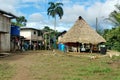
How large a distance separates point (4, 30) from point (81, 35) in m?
11.8

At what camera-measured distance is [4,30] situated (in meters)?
37.8

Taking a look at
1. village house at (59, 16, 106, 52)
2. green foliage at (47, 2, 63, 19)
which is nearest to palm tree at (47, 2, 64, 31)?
green foliage at (47, 2, 63, 19)

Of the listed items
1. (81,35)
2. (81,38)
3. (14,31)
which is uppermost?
(14,31)

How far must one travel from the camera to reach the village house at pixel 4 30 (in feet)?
122

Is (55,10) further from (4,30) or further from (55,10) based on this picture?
(4,30)

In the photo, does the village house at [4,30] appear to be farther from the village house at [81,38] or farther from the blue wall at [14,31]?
the village house at [81,38]

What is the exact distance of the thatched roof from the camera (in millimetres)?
42562

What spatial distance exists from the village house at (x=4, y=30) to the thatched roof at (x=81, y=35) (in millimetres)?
8347

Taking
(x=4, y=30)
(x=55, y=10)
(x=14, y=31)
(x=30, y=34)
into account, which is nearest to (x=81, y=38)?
(x=14, y=31)

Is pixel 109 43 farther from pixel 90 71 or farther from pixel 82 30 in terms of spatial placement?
pixel 90 71

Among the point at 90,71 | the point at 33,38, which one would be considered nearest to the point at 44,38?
the point at 33,38

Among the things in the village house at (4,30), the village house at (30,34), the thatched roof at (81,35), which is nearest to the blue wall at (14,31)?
the village house at (4,30)

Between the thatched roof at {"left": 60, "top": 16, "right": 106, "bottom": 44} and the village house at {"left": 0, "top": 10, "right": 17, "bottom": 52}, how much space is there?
8347mm

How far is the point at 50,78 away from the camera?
45.4 feet
